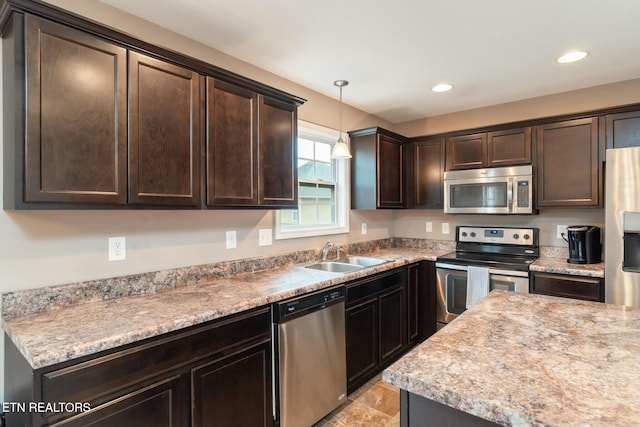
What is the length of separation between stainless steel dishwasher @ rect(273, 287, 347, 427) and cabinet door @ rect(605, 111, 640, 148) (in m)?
2.60

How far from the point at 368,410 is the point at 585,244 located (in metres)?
2.26

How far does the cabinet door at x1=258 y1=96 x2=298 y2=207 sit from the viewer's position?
2.23 meters

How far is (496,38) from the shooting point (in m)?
2.17

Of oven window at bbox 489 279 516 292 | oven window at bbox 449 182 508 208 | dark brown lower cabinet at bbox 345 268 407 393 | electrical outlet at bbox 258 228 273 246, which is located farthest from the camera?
oven window at bbox 449 182 508 208

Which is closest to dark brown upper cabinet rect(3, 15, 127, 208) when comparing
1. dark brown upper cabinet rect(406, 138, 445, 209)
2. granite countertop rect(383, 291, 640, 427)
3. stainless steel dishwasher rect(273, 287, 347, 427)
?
stainless steel dishwasher rect(273, 287, 347, 427)

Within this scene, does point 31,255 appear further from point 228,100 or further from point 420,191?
point 420,191

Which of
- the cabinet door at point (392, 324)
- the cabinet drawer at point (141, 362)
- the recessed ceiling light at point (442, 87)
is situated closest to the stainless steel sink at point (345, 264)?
the cabinet door at point (392, 324)

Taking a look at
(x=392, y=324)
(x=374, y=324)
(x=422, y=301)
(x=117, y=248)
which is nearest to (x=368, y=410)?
(x=374, y=324)

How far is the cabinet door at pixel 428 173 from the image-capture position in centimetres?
369

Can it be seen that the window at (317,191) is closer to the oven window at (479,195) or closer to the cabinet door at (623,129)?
the oven window at (479,195)

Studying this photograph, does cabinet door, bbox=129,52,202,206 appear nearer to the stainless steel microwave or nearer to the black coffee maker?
the stainless steel microwave

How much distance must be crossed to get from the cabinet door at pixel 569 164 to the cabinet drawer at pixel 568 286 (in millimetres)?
710

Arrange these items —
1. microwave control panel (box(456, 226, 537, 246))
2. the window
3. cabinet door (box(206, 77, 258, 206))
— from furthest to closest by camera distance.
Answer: microwave control panel (box(456, 226, 537, 246)) → the window → cabinet door (box(206, 77, 258, 206))

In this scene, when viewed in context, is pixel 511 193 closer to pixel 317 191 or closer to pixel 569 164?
pixel 569 164
